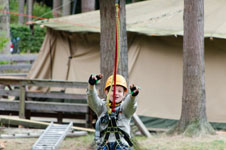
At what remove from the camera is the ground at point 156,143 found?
838 cm

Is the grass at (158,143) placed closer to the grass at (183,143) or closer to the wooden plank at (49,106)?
the grass at (183,143)

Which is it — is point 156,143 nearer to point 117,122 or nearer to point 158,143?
point 158,143

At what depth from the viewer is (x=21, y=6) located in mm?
34969

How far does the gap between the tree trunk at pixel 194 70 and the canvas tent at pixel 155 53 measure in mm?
906

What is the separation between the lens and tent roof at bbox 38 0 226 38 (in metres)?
10.9

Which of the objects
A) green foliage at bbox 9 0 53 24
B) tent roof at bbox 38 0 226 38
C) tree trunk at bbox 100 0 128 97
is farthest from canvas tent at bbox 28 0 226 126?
green foliage at bbox 9 0 53 24

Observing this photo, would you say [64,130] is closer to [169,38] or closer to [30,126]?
[30,126]

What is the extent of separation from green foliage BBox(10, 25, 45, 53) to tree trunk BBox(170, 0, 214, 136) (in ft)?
73.6

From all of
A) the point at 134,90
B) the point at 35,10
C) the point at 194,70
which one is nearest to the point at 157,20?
the point at 194,70

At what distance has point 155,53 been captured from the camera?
1162cm

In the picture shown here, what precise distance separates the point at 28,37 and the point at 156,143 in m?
23.8

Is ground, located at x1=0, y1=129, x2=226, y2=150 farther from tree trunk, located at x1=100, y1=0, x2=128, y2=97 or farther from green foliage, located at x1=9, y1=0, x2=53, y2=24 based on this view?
green foliage, located at x1=9, y1=0, x2=53, y2=24

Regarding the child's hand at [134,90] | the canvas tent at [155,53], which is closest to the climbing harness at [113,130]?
the child's hand at [134,90]

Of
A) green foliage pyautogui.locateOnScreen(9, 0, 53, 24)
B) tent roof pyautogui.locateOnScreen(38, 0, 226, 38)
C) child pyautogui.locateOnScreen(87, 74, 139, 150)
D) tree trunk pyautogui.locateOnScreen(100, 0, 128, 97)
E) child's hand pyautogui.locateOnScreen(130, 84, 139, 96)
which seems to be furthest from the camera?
green foliage pyautogui.locateOnScreen(9, 0, 53, 24)
